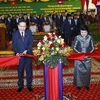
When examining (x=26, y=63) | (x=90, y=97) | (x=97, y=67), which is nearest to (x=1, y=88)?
(x=26, y=63)

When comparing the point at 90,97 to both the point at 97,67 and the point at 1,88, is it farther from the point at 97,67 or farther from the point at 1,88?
the point at 97,67

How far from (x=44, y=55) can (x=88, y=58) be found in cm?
129

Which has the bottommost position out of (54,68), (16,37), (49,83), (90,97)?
Result: (90,97)

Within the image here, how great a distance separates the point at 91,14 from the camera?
62.9 feet

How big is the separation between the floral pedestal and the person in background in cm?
93

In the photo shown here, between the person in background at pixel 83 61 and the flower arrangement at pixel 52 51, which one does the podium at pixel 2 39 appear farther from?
the flower arrangement at pixel 52 51

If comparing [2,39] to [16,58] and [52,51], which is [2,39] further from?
[52,51]

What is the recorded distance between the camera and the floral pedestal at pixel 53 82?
4402 millimetres

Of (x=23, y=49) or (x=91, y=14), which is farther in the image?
(x=91, y=14)

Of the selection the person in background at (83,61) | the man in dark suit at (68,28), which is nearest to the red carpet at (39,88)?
the person in background at (83,61)

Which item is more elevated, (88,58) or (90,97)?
(88,58)

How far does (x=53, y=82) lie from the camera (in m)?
4.44

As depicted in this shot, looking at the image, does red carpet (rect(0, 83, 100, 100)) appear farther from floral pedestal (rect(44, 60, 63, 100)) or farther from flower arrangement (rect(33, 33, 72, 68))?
flower arrangement (rect(33, 33, 72, 68))

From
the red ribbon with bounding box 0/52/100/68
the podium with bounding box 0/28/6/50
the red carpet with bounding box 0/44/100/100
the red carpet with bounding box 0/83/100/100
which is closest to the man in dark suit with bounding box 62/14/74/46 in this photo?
the podium with bounding box 0/28/6/50
